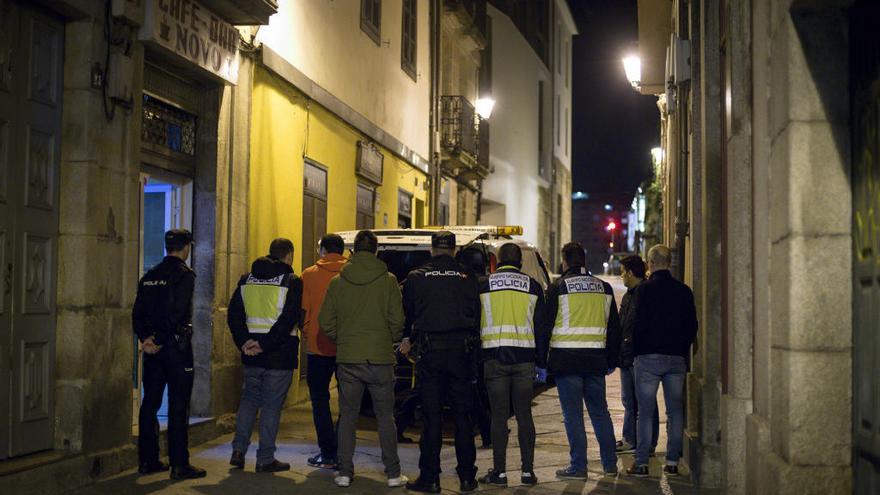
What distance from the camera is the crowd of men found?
8219 mm

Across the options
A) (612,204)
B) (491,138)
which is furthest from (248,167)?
(612,204)

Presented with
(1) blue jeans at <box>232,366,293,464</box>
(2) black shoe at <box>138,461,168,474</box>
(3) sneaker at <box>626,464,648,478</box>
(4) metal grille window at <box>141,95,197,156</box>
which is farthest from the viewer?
(4) metal grille window at <box>141,95,197,156</box>

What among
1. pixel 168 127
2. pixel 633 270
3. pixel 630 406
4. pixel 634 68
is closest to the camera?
pixel 633 270

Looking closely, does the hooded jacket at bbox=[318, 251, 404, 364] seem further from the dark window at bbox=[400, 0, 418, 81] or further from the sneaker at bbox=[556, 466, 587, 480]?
the dark window at bbox=[400, 0, 418, 81]

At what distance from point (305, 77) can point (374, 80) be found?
3931 mm

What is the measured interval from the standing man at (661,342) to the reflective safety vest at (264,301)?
2.94 metres

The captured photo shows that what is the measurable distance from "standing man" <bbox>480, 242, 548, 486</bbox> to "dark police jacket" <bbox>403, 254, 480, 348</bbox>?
0.64 feet

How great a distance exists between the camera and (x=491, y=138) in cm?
3338

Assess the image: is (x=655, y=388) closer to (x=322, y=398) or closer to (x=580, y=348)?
(x=580, y=348)

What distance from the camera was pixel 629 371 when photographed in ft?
32.5

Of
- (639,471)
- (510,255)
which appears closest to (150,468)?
(510,255)

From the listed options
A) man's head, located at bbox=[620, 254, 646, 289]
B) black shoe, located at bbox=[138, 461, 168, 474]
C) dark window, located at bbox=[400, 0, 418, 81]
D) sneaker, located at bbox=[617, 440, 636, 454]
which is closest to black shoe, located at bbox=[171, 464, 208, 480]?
black shoe, located at bbox=[138, 461, 168, 474]

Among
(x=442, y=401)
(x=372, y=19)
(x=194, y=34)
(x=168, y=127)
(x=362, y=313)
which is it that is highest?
(x=372, y=19)

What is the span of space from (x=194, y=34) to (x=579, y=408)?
16.6 feet
